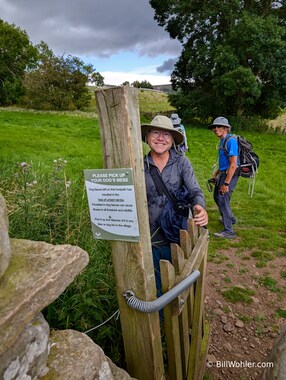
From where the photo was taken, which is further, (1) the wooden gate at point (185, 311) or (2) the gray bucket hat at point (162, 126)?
(2) the gray bucket hat at point (162, 126)

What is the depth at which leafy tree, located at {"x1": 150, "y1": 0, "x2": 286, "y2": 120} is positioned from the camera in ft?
62.0

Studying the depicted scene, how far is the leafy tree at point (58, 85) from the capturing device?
93.4ft

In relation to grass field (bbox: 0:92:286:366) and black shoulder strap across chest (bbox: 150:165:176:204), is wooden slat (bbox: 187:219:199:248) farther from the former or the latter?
grass field (bbox: 0:92:286:366)

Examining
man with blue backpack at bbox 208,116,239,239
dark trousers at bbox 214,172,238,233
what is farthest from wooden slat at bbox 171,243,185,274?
dark trousers at bbox 214,172,238,233

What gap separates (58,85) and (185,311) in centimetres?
3060

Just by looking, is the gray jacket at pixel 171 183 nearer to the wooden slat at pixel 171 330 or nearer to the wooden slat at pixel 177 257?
the wooden slat at pixel 177 257

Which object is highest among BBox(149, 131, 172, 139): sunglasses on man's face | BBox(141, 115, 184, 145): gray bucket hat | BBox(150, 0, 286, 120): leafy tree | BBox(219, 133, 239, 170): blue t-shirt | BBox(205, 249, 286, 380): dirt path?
BBox(150, 0, 286, 120): leafy tree

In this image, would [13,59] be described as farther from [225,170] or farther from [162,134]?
[162,134]

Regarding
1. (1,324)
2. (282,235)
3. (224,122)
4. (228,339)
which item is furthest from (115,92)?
(282,235)

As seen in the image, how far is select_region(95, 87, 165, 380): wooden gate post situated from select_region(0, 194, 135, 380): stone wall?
338mm

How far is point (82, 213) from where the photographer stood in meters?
3.33

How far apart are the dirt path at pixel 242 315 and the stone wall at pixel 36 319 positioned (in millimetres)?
1789

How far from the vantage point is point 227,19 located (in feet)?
68.5

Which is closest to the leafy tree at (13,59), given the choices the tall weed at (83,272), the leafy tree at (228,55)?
the leafy tree at (228,55)
